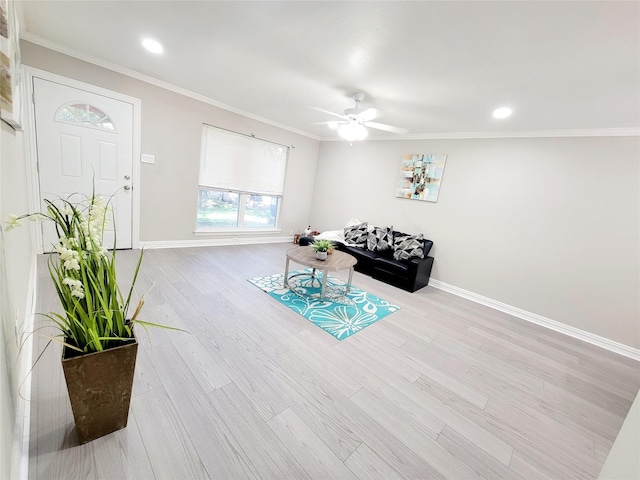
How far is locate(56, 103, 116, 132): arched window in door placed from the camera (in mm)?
3033

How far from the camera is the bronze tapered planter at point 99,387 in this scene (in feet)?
3.53

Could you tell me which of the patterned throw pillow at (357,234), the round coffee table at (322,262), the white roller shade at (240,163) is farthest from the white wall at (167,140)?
the patterned throw pillow at (357,234)

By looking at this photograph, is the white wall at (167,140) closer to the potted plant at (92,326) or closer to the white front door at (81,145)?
the white front door at (81,145)

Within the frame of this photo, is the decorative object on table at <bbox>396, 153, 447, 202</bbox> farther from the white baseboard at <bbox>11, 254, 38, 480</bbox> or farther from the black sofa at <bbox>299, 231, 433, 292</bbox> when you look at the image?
the white baseboard at <bbox>11, 254, 38, 480</bbox>

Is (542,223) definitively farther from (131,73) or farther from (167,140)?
(131,73)

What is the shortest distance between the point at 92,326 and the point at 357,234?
13.0 feet

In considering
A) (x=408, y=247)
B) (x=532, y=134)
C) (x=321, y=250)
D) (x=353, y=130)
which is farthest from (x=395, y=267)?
(x=532, y=134)

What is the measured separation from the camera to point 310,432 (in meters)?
1.42

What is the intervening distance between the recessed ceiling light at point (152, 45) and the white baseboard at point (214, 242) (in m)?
2.50

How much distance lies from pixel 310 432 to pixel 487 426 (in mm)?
1135

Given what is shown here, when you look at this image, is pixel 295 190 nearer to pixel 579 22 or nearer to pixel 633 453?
pixel 579 22

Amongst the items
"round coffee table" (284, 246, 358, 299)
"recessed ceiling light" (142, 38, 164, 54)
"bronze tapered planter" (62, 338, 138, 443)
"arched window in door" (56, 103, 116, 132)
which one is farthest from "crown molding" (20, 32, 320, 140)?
"bronze tapered planter" (62, 338, 138, 443)

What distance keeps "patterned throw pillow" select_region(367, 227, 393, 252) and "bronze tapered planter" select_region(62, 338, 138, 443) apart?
3.64 meters

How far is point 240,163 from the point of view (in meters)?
4.66
